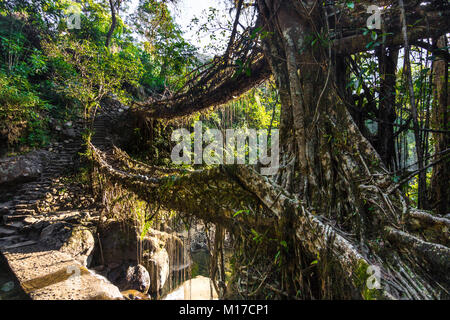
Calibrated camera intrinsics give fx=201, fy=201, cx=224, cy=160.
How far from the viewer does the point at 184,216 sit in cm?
183

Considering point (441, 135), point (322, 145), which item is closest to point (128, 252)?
point (322, 145)

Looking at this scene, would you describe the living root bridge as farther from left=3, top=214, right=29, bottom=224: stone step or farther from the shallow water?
left=3, top=214, right=29, bottom=224: stone step

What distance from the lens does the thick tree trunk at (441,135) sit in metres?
1.62

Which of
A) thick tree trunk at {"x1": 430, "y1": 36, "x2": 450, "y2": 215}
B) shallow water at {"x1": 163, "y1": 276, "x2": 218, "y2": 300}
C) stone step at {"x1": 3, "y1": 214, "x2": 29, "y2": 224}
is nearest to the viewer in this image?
thick tree trunk at {"x1": 430, "y1": 36, "x2": 450, "y2": 215}

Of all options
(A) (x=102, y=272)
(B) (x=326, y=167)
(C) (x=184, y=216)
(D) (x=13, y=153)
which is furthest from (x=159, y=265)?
(D) (x=13, y=153)

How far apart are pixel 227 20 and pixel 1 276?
4367 millimetres

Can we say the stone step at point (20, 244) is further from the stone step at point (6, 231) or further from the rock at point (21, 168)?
the rock at point (21, 168)

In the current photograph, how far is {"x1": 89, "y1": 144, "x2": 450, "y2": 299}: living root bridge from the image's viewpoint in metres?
0.85

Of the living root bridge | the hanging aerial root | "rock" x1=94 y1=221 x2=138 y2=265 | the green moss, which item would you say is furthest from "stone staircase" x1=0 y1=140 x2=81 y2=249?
the hanging aerial root

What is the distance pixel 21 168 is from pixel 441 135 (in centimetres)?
766

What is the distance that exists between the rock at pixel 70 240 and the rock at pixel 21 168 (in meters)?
2.50

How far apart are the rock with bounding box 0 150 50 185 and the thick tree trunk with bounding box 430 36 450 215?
7.50 m

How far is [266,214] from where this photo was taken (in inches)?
52.1
